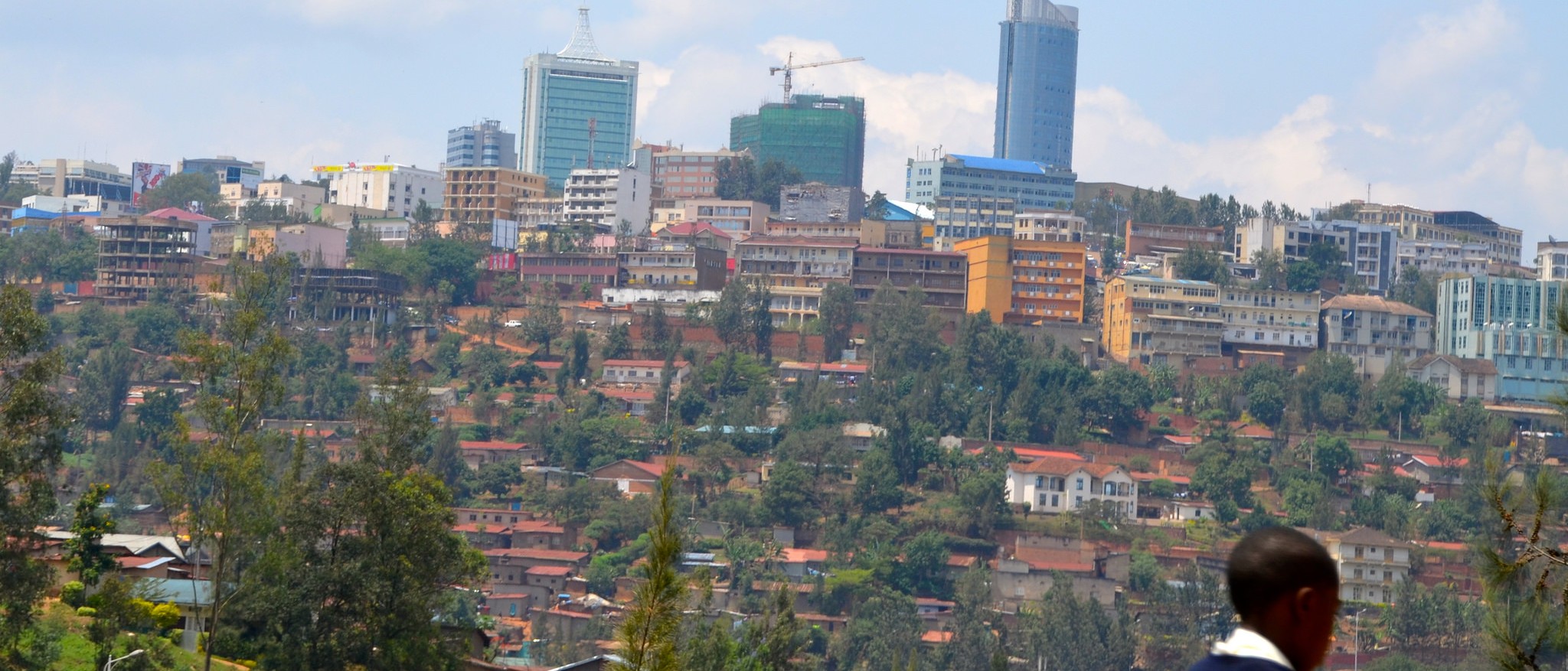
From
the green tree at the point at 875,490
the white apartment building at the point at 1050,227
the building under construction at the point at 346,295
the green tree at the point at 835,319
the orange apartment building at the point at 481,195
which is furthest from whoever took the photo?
the orange apartment building at the point at 481,195

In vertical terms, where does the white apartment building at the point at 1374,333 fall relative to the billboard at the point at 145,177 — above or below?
below

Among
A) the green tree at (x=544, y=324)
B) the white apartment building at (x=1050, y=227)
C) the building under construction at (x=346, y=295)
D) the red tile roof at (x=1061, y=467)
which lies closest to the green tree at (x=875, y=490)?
the red tile roof at (x=1061, y=467)

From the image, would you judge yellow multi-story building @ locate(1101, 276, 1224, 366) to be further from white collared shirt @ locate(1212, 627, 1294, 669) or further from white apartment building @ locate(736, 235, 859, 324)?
white collared shirt @ locate(1212, 627, 1294, 669)

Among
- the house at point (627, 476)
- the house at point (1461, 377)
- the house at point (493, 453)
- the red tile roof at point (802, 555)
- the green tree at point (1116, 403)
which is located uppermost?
the house at point (1461, 377)

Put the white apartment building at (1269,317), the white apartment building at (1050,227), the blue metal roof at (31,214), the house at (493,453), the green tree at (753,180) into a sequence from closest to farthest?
the house at (493,453) < the white apartment building at (1269,317) < the white apartment building at (1050,227) < the blue metal roof at (31,214) < the green tree at (753,180)

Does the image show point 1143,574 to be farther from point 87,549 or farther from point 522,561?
point 87,549

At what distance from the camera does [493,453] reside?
47.8 m

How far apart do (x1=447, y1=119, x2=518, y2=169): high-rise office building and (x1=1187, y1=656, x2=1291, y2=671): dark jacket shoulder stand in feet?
340

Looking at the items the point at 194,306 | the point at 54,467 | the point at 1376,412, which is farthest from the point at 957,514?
the point at 54,467

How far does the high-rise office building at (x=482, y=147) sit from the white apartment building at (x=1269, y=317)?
192 feet

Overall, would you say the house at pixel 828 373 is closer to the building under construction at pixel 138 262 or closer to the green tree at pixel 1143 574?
the green tree at pixel 1143 574

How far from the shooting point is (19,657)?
15.3 metres

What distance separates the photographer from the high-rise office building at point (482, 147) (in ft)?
352

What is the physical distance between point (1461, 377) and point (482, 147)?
67.9m
